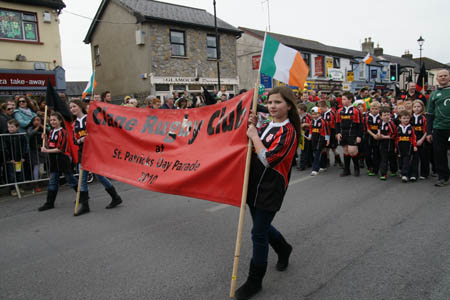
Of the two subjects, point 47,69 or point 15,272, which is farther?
point 47,69

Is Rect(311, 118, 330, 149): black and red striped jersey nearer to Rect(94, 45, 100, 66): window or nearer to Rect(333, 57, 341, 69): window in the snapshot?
Rect(94, 45, 100, 66): window

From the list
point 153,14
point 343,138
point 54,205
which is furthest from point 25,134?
point 153,14

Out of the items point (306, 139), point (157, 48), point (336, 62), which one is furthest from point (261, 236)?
point (336, 62)

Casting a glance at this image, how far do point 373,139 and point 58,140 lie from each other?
7019mm

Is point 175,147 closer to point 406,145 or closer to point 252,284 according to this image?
point 252,284

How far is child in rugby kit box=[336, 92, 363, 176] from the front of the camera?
797cm

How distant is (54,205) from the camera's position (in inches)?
253

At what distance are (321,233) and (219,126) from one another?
204 centimetres

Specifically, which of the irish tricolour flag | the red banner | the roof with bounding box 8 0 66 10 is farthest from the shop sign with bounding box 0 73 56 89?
the irish tricolour flag

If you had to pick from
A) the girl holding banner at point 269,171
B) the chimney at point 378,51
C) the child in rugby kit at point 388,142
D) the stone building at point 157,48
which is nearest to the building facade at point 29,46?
the stone building at point 157,48

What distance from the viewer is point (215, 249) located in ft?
13.2

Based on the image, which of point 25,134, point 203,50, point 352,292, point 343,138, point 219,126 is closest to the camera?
point 352,292

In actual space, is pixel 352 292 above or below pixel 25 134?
below

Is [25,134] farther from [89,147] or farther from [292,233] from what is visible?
[292,233]
